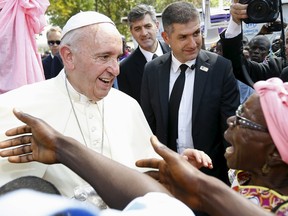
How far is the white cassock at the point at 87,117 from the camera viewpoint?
10.1ft

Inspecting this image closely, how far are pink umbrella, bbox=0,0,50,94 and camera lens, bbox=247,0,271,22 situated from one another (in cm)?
183

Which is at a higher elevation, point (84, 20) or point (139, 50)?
point (84, 20)

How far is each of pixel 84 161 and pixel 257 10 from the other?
267cm

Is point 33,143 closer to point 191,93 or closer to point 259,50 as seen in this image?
point 191,93

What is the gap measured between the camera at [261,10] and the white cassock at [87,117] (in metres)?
1.39

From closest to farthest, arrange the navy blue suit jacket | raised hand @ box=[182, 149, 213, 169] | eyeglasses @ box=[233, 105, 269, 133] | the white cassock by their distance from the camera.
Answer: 1. eyeglasses @ box=[233, 105, 269, 133]
2. raised hand @ box=[182, 149, 213, 169]
3. the white cassock
4. the navy blue suit jacket

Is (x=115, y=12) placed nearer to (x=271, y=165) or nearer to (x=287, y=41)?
(x=287, y=41)

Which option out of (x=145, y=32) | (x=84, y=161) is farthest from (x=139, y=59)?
(x=84, y=161)

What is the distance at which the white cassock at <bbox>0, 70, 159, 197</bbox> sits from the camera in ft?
10.1

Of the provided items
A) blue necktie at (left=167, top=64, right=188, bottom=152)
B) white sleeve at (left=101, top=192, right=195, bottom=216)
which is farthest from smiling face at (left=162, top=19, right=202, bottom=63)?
white sleeve at (left=101, top=192, right=195, bottom=216)

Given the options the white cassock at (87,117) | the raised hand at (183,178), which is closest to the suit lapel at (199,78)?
the white cassock at (87,117)

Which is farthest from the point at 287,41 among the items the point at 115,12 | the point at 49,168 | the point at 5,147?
the point at 115,12

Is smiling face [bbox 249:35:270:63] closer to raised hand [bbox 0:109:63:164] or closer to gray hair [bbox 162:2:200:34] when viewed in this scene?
gray hair [bbox 162:2:200:34]

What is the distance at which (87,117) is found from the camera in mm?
3223
